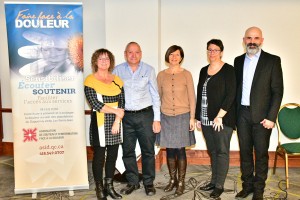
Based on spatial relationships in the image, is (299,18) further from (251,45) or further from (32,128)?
(32,128)

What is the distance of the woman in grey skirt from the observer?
3186 mm

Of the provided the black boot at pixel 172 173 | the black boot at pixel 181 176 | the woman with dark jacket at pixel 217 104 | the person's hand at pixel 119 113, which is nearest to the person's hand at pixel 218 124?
the woman with dark jacket at pixel 217 104

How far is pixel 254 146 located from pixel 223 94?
61 centimetres

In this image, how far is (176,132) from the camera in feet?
10.6

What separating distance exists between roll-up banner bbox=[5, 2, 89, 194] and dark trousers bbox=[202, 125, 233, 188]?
53.3 inches

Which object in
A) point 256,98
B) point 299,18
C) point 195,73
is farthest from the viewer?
point 195,73

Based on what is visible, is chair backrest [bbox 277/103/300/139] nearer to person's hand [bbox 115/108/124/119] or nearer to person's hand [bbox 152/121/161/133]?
person's hand [bbox 152/121/161/133]

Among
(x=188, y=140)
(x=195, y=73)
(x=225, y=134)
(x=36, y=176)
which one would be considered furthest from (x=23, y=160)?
(x=195, y=73)

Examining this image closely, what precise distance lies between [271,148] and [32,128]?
10.3 ft

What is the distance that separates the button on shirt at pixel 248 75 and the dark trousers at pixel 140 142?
0.97m

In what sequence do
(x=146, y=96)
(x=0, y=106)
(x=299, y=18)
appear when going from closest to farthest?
(x=146, y=96), (x=299, y=18), (x=0, y=106)

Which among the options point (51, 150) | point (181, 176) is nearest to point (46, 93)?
point (51, 150)

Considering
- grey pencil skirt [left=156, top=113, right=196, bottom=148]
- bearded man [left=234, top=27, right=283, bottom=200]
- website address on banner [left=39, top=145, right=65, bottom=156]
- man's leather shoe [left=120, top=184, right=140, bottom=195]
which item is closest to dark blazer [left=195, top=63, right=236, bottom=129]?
bearded man [left=234, top=27, right=283, bottom=200]

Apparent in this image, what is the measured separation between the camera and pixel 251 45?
2.96 metres
